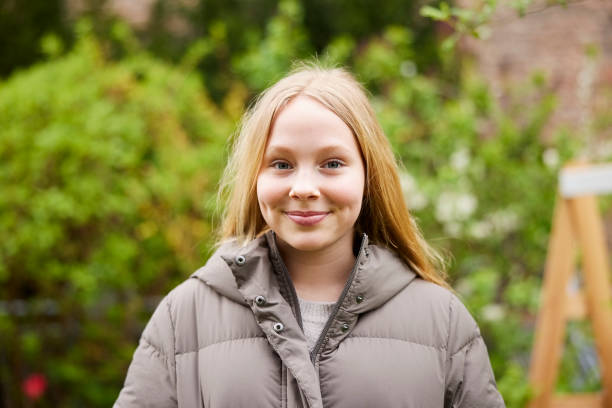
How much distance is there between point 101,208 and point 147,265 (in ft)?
A: 1.83

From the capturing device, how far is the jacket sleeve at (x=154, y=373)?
62.1 inches

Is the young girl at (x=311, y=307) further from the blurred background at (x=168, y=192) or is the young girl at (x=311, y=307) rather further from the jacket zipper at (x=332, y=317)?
the blurred background at (x=168, y=192)

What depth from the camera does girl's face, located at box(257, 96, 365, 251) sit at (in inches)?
60.2

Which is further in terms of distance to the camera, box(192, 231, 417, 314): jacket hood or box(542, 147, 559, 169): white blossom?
box(542, 147, 559, 169): white blossom

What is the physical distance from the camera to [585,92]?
11.0 feet

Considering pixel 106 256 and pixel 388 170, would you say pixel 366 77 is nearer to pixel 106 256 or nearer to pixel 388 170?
pixel 106 256

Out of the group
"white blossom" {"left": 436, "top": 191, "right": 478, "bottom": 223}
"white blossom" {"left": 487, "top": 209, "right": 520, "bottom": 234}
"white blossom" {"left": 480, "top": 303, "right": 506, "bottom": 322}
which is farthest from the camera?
"white blossom" {"left": 487, "top": 209, "right": 520, "bottom": 234}

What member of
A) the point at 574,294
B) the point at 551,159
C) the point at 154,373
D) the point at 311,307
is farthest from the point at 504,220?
the point at 154,373

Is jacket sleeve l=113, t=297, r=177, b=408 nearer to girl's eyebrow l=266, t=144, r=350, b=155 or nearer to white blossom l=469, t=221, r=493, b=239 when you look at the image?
girl's eyebrow l=266, t=144, r=350, b=155

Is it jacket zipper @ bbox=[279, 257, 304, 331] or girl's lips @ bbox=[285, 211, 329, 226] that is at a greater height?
girl's lips @ bbox=[285, 211, 329, 226]


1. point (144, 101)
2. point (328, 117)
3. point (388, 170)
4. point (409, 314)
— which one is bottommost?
point (409, 314)

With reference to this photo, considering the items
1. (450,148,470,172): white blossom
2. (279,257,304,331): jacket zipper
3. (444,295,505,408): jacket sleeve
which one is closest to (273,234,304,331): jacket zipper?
(279,257,304,331): jacket zipper

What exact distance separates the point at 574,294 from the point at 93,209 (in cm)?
267

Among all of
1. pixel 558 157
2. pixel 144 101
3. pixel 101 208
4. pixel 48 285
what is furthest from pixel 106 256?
pixel 558 157
